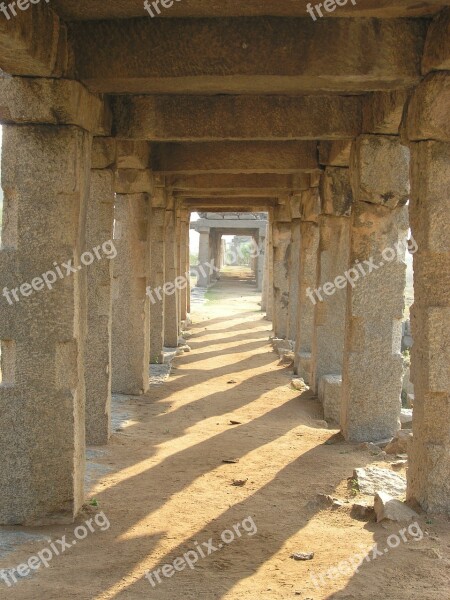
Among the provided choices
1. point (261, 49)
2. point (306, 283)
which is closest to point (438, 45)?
point (261, 49)

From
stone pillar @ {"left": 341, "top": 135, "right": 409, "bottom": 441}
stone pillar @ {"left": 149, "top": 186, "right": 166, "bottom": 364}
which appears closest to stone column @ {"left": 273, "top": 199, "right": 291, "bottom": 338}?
stone pillar @ {"left": 149, "top": 186, "right": 166, "bottom": 364}

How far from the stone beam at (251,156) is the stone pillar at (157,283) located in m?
3.50

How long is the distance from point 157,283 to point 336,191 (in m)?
5.10

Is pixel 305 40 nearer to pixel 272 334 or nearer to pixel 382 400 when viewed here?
pixel 382 400

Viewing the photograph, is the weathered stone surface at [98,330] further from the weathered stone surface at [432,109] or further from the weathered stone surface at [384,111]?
the weathered stone surface at [432,109]

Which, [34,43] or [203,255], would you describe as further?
[203,255]

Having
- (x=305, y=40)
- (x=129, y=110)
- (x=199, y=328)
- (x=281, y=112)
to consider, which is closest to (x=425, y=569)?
(x=305, y=40)

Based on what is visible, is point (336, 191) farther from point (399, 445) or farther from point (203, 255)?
point (203, 255)

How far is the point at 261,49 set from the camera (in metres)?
4.96

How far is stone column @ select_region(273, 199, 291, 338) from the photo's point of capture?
17.3m

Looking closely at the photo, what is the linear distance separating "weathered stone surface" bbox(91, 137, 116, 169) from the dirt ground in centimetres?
340

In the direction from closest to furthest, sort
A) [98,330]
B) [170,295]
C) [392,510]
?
1. [392,510]
2. [98,330]
3. [170,295]

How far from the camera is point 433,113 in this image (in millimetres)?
5074

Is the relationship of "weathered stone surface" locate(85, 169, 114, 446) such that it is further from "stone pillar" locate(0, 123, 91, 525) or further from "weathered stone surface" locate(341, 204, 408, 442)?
"weathered stone surface" locate(341, 204, 408, 442)
